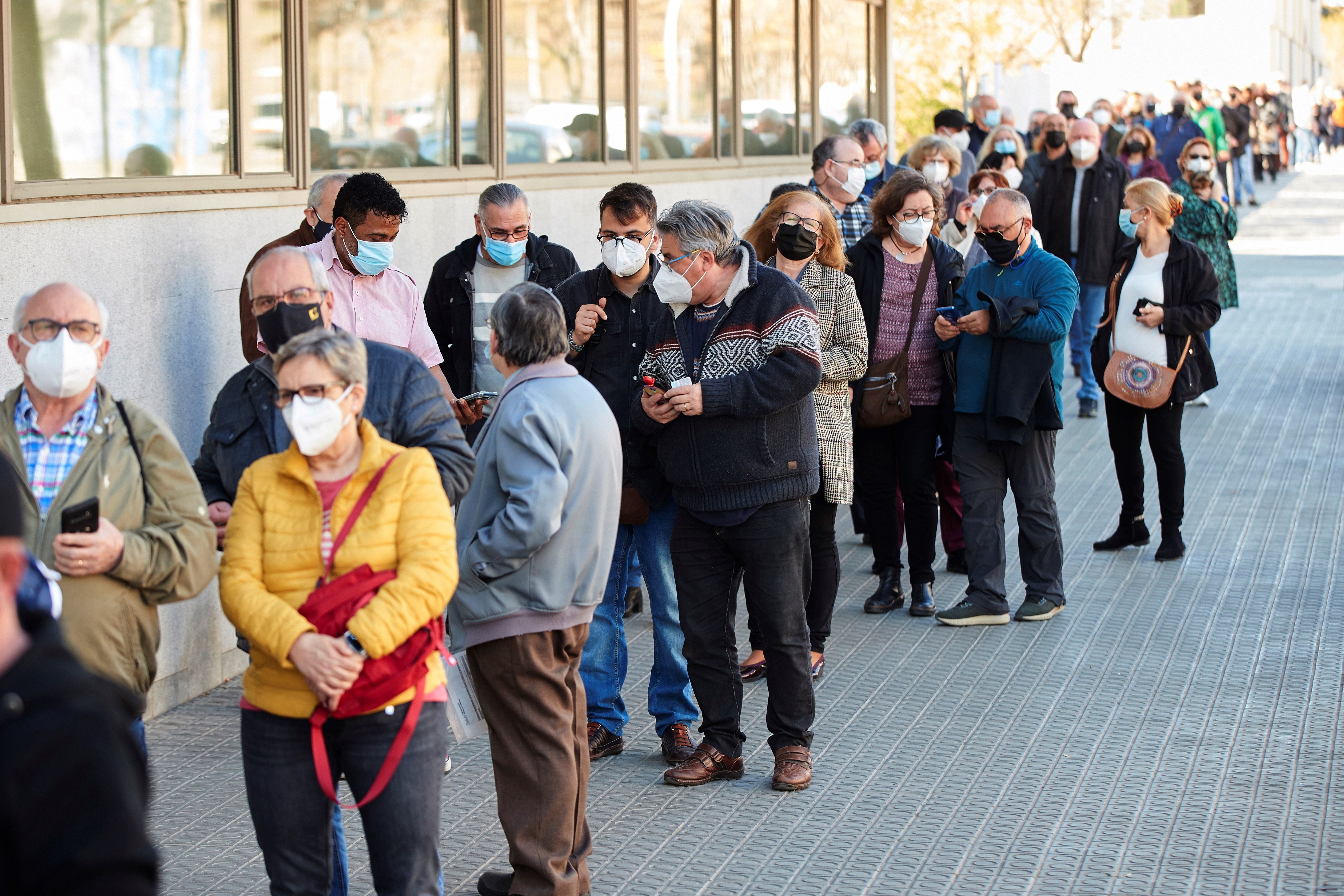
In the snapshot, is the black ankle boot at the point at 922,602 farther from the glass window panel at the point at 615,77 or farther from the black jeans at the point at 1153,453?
the glass window panel at the point at 615,77

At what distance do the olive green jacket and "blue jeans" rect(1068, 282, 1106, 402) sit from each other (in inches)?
373

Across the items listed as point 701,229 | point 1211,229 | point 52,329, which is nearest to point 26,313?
point 52,329

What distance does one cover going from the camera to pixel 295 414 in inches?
133

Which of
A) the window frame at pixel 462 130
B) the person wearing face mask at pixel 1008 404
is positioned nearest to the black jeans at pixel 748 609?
the person wearing face mask at pixel 1008 404

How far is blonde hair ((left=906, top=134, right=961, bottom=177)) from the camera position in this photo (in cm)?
1046

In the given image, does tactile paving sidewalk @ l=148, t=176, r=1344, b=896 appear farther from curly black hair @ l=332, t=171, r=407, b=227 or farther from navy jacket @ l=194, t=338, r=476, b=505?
curly black hair @ l=332, t=171, r=407, b=227

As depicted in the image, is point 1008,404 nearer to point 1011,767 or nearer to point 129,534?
point 1011,767

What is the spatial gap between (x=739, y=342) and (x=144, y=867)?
3.36m

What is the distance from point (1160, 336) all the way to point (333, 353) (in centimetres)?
591

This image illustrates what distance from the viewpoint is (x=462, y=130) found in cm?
848

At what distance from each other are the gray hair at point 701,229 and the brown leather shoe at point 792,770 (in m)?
1.66

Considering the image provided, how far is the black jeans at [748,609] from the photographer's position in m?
5.16

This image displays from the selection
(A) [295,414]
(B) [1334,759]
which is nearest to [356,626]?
(A) [295,414]

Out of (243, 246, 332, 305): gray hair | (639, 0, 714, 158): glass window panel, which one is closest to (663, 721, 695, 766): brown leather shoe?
(243, 246, 332, 305): gray hair
